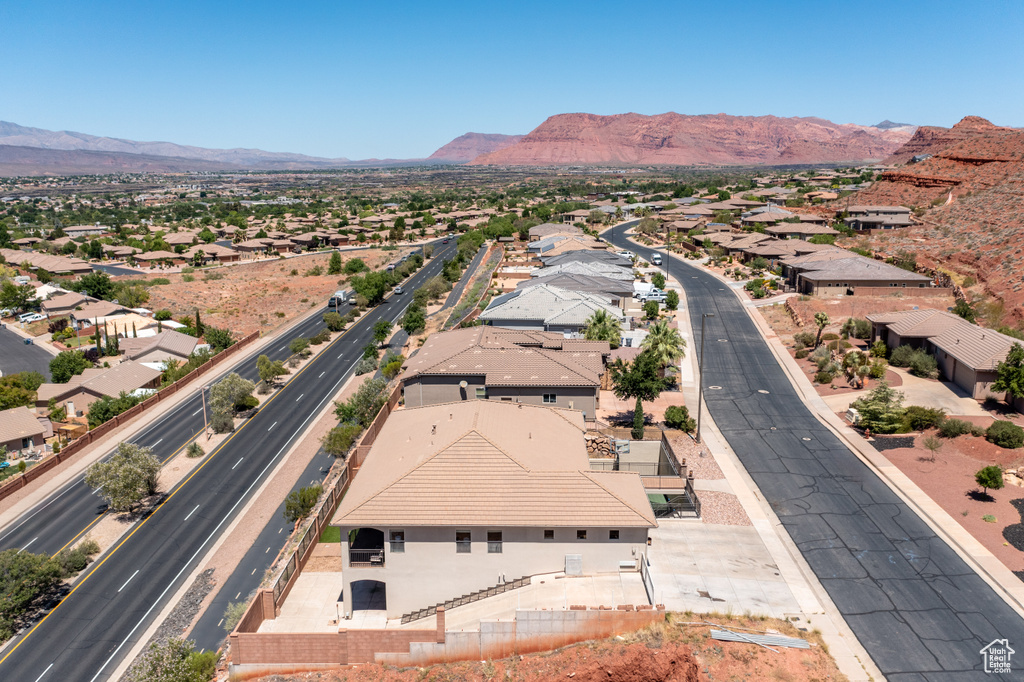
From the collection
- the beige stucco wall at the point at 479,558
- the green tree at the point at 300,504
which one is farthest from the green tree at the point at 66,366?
the beige stucco wall at the point at 479,558

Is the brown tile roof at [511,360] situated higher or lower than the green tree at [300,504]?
higher

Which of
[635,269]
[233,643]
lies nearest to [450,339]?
[233,643]

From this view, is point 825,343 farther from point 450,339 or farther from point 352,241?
point 352,241

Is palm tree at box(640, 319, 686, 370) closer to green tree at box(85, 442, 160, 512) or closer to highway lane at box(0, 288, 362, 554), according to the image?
green tree at box(85, 442, 160, 512)

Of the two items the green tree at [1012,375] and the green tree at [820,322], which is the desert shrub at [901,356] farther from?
the green tree at [1012,375]

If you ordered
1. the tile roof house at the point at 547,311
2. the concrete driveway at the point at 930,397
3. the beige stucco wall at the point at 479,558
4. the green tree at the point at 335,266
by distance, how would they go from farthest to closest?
the green tree at the point at 335,266 → the tile roof house at the point at 547,311 → the concrete driveway at the point at 930,397 → the beige stucco wall at the point at 479,558
